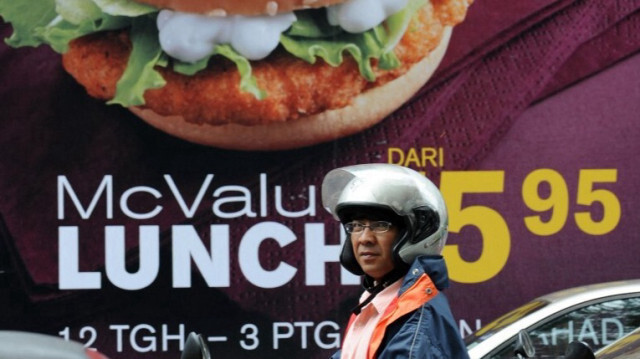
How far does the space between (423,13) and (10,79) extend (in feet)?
10.2

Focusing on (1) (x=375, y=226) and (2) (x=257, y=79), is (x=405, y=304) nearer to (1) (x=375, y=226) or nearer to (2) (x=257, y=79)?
(1) (x=375, y=226)

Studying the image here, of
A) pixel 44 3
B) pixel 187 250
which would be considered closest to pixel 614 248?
pixel 187 250

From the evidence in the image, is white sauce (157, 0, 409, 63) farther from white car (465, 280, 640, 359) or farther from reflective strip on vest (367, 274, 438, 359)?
reflective strip on vest (367, 274, 438, 359)

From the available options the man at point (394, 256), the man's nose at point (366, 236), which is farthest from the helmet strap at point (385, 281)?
the man's nose at point (366, 236)

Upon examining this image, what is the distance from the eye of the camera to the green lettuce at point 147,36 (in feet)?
29.5

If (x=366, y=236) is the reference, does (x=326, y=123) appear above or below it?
above

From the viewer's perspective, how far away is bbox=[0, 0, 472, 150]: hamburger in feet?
29.5

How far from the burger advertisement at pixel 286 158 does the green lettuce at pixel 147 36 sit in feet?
0.05

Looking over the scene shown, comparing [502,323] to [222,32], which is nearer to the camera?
[502,323]

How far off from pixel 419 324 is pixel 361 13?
20.3ft

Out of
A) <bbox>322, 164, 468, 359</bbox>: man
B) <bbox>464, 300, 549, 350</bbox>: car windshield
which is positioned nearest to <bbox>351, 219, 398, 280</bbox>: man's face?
<bbox>322, 164, 468, 359</bbox>: man

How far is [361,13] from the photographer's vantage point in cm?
905

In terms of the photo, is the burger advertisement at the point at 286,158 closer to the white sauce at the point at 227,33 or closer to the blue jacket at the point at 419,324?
the white sauce at the point at 227,33

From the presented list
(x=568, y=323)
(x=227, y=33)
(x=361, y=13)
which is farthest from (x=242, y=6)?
(x=568, y=323)
